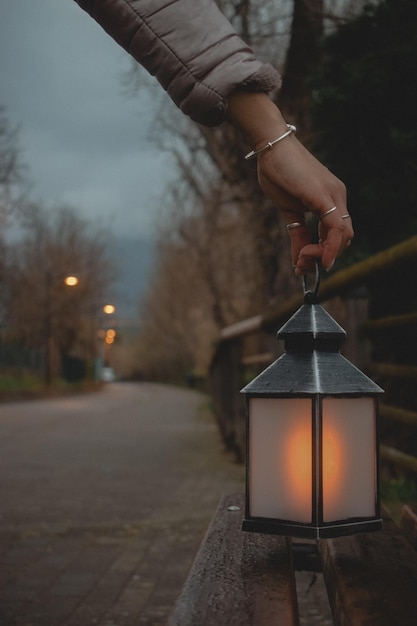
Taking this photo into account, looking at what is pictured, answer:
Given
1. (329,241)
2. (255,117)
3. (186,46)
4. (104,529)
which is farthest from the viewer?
(104,529)

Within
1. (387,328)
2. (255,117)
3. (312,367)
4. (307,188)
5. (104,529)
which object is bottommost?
(104,529)

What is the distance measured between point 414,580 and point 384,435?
4208 millimetres

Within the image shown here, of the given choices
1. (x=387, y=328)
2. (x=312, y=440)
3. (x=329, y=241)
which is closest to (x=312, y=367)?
(x=312, y=440)

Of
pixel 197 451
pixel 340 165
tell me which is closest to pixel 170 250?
pixel 197 451

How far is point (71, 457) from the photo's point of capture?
10.3m

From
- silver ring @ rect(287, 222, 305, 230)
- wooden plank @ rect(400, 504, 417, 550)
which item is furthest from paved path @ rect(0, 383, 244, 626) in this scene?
silver ring @ rect(287, 222, 305, 230)

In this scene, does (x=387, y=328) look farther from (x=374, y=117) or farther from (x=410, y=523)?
(x=410, y=523)

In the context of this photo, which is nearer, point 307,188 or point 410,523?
point 307,188

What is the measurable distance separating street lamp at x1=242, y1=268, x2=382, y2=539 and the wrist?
41cm

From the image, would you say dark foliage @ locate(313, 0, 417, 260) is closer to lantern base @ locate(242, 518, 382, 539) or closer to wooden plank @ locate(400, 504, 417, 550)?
wooden plank @ locate(400, 504, 417, 550)

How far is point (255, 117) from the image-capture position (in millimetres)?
1570

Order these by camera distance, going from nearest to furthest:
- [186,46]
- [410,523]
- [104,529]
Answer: [186,46], [410,523], [104,529]

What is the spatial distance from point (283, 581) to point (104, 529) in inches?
158

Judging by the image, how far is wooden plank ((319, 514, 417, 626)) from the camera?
4.51 ft
